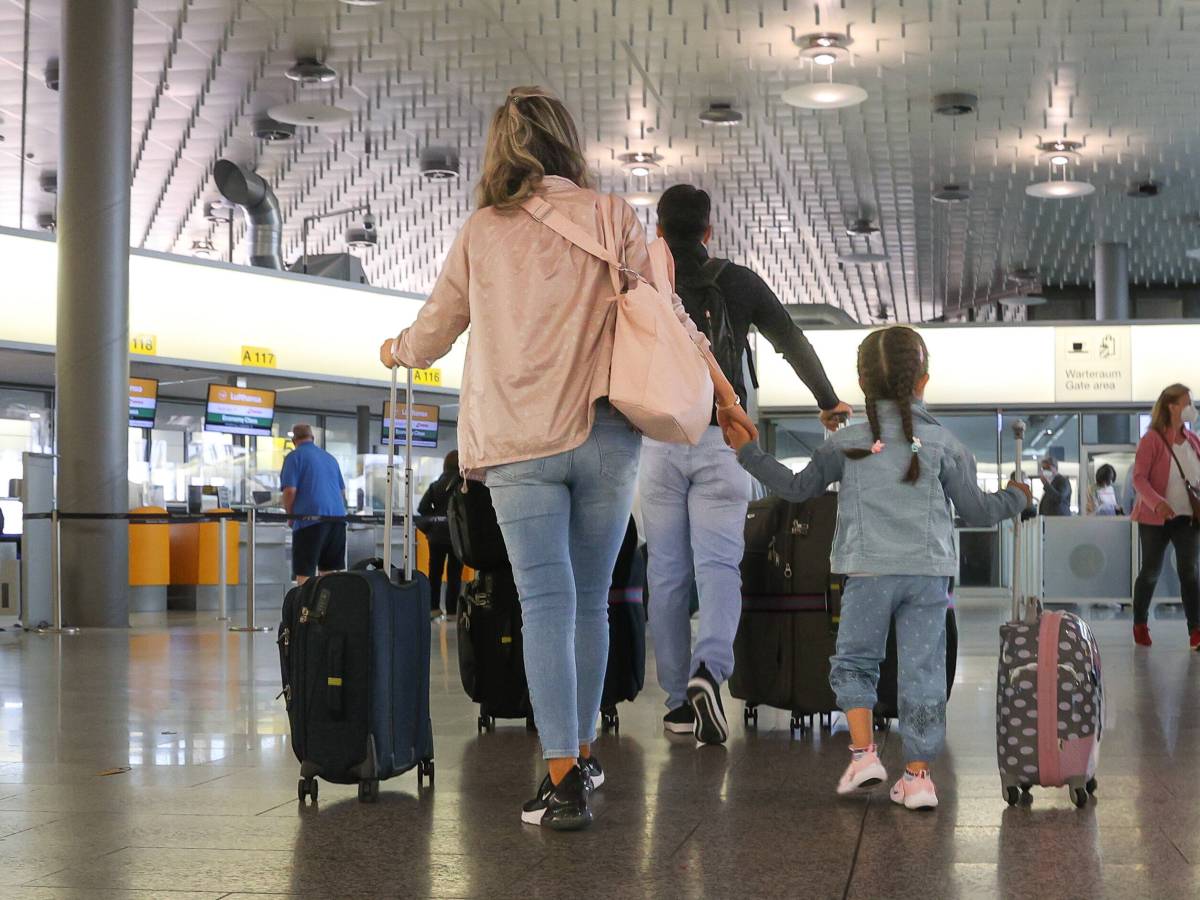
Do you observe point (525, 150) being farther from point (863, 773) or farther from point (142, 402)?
point (142, 402)

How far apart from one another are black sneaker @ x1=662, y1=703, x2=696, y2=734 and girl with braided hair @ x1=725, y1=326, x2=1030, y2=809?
1064 mm

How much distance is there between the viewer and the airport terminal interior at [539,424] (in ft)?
9.70

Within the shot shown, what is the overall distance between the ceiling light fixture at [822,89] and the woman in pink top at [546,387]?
8.96 metres

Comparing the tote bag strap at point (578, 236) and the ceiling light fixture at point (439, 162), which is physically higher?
the ceiling light fixture at point (439, 162)

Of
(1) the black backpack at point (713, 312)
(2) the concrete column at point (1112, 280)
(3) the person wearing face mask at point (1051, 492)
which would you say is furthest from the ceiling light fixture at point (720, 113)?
(1) the black backpack at point (713, 312)

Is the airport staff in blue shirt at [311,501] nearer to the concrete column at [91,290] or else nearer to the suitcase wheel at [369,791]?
the concrete column at [91,290]

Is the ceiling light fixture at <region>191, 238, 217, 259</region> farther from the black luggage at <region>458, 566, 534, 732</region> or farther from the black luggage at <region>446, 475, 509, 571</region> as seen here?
the black luggage at <region>446, 475, 509, 571</region>

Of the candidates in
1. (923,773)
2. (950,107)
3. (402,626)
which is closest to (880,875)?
(923,773)

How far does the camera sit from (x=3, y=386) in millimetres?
19078

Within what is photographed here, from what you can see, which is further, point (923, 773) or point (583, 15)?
point (583, 15)

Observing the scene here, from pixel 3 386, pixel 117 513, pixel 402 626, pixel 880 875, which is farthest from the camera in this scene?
pixel 3 386

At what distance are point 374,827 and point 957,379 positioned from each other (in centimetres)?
1287

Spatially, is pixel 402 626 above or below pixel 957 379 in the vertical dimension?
below

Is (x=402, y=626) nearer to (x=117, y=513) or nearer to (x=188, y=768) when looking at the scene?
(x=188, y=768)
